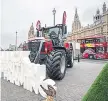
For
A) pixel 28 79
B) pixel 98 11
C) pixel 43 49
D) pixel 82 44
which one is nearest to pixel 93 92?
pixel 28 79

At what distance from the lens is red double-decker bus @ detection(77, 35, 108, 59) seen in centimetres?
3425

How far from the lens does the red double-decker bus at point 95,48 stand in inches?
1348

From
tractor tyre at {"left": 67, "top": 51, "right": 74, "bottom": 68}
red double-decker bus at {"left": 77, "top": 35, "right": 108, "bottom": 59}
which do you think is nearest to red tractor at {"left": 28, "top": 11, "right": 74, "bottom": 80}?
tractor tyre at {"left": 67, "top": 51, "right": 74, "bottom": 68}

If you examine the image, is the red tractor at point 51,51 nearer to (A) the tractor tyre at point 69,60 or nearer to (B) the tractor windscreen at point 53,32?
(B) the tractor windscreen at point 53,32

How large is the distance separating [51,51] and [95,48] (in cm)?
2542

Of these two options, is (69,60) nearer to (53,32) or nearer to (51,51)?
(53,32)

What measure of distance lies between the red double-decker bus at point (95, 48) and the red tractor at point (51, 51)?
22.1m

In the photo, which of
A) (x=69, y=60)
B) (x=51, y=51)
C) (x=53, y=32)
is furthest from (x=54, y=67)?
(x=69, y=60)

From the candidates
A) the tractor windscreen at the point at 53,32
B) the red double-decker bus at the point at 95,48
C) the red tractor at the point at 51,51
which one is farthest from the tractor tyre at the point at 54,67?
the red double-decker bus at the point at 95,48

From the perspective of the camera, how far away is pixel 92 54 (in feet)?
116

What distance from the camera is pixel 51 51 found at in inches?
430

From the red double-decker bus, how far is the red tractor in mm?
22095

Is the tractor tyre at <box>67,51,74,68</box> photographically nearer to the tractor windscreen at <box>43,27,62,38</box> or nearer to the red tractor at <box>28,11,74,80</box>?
the red tractor at <box>28,11,74,80</box>

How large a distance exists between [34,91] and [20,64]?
170 cm
